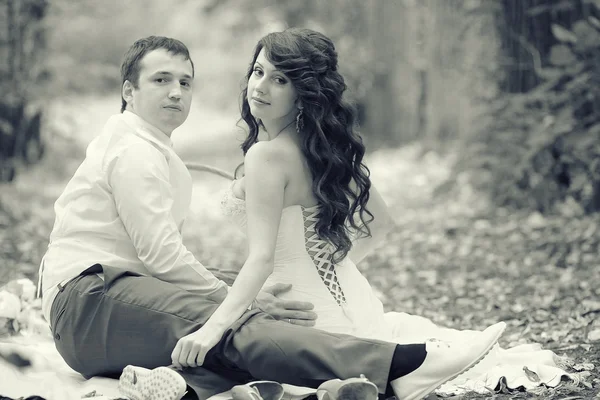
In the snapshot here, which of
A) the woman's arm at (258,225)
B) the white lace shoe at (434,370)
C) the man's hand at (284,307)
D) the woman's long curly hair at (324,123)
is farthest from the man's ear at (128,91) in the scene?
the white lace shoe at (434,370)

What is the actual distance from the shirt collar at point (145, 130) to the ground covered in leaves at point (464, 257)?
166cm

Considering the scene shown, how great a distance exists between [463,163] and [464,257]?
5.45 feet

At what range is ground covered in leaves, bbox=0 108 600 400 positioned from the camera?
4.18 metres

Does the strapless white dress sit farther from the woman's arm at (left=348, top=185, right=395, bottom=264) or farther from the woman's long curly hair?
the woman's arm at (left=348, top=185, right=395, bottom=264)

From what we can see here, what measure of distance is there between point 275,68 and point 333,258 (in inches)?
29.9

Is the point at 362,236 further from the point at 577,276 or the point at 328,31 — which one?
the point at 328,31

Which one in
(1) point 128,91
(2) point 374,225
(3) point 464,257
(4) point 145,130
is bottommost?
(3) point 464,257

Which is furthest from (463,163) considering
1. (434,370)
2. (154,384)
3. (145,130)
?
(154,384)

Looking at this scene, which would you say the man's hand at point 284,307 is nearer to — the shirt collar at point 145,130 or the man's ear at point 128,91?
the shirt collar at point 145,130

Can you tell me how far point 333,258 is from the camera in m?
3.18

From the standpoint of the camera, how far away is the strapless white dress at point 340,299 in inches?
122

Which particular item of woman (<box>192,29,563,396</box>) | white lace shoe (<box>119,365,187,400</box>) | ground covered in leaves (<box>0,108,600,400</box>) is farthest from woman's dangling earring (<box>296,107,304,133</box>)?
ground covered in leaves (<box>0,108,600,400</box>)

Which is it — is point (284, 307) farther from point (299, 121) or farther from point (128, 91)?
point (128, 91)

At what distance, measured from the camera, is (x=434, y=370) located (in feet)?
8.99
